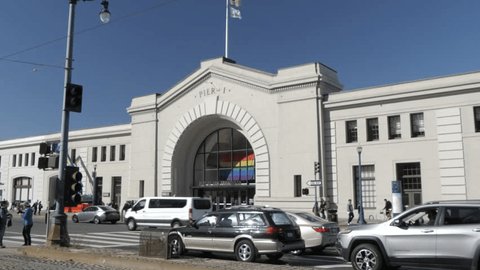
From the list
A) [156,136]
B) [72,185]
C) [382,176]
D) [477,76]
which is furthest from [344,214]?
[72,185]

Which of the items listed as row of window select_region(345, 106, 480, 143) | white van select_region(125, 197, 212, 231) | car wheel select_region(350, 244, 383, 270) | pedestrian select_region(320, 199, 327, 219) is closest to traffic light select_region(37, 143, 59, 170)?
car wheel select_region(350, 244, 383, 270)

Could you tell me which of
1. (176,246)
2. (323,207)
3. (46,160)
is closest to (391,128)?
(323,207)

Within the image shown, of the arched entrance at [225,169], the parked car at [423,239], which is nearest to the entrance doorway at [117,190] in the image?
→ the arched entrance at [225,169]

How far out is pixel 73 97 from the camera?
17891 millimetres

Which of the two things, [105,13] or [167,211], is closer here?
[105,13]

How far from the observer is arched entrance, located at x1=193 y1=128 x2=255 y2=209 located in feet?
149

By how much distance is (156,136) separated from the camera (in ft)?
163

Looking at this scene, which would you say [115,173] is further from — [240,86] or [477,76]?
[477,76]

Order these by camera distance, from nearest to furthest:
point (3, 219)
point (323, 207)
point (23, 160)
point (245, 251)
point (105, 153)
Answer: point (245, 251) < point (3, 219) < point (323, 207) < point (105, 153) < point (23, 160)

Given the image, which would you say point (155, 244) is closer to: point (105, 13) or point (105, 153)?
point (105, 13)

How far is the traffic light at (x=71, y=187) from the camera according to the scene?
17328mm

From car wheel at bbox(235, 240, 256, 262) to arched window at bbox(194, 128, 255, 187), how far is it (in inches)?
1142

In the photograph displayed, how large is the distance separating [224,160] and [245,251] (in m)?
32.5

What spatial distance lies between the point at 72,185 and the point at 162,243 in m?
4.95
